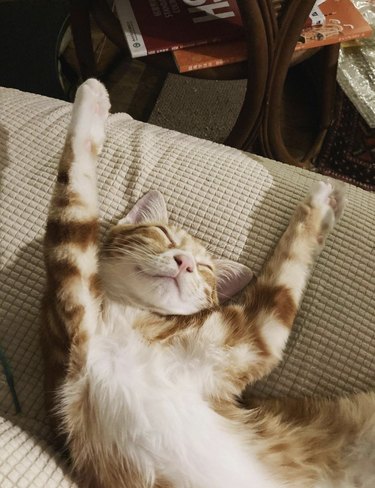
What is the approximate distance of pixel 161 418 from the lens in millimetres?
940

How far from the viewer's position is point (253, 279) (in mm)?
1112

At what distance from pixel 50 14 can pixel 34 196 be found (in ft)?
3.81

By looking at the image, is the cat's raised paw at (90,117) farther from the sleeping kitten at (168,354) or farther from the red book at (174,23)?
the red book at (174,23)

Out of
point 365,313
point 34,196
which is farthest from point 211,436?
point 34,196

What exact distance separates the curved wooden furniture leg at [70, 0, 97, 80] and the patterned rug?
925 millimetres

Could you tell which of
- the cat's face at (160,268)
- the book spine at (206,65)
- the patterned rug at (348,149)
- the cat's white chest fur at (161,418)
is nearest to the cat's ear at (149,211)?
the cat's face at (160,268)

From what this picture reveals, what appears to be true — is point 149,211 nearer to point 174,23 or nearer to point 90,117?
point 90,117

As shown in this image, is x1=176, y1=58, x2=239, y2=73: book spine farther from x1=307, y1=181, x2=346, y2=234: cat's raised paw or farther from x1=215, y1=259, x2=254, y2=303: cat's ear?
x1=215, y1=259, x2=254, y2=303: cat's ear

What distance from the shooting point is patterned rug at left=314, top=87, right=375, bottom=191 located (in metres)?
1.89

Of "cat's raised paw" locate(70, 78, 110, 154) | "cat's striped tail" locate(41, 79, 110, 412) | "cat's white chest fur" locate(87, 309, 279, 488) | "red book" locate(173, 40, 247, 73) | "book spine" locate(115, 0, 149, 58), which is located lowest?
"cat's white chest fur" locate(87, 309, 279, 488)

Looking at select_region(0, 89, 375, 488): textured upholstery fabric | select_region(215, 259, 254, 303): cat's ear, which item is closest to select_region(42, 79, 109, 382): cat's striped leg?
select_region(0, 89, 375, 488): textured upholstery fabric

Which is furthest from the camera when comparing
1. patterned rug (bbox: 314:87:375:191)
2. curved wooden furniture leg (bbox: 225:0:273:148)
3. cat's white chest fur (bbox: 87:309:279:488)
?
patterned rug (bbox: 314:87:375:191)

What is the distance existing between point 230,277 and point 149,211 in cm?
23

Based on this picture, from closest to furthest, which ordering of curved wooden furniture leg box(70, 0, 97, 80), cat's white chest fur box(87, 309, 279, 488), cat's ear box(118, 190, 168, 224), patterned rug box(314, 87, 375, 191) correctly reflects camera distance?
cat's white chest fur box(87, 309, 279, 488) < cat's ear box(118, 190, 168, 224) < curved wooden furniture leg box(70, 0, 97, 80) < patterned rug box(314, 87, 375, 191)
